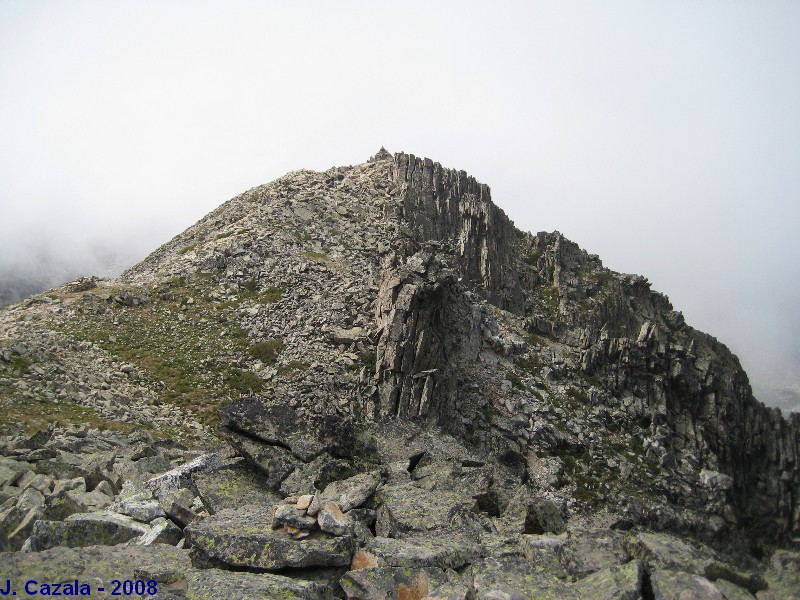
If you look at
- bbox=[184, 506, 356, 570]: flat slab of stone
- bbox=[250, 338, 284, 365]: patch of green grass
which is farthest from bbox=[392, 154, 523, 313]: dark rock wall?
bbox=[184, 506, 356, 570]: flat slab of stone

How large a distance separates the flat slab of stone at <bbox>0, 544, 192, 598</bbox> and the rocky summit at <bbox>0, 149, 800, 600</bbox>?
0.23ft

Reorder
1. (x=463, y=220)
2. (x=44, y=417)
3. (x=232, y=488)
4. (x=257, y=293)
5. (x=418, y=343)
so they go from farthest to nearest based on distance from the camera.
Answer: (x=463, y=220)
(x=257, y=293)
(x=418, y=343)
(x=44, y=417)
(x=232, y=488)

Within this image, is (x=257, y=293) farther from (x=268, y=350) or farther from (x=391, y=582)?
(x=391, y=582)

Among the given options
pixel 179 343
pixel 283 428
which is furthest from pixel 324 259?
pixel 283 428

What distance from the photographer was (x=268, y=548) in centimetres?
1246

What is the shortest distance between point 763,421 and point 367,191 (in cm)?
6125

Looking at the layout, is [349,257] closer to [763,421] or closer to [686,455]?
[686,455]

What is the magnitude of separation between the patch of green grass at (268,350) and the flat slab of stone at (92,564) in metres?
33.2

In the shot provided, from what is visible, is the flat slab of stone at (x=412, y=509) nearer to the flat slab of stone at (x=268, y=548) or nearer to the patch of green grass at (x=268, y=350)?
the flat slab of stone at (x=268, y=548)

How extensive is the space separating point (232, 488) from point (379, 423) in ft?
57.2

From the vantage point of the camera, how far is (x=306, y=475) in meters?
20.1

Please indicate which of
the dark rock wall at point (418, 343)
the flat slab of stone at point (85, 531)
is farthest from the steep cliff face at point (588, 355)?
the flat slab of stone at point (85, 531)

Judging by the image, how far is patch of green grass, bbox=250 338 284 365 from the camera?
4638 cm

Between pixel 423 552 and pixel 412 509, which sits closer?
pixel 423 552
